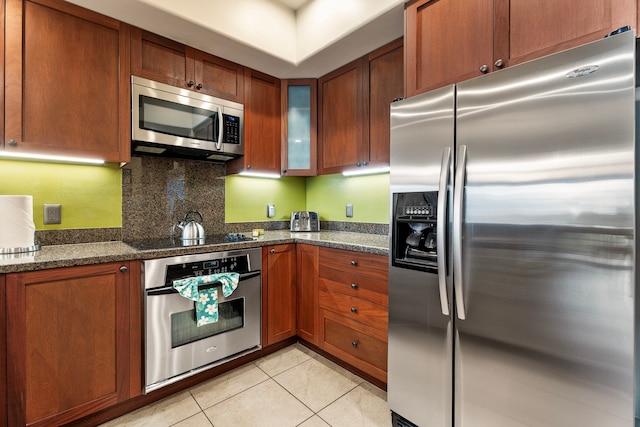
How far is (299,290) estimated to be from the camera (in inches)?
93.8

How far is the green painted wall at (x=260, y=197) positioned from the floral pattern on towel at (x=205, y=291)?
914mm

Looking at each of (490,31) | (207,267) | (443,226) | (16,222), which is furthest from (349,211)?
(16,222)

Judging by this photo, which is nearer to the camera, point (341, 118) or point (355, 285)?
point (355, 285)

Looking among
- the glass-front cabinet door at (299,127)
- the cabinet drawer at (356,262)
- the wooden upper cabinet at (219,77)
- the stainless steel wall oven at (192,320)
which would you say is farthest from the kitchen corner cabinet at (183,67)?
the cabinet drawer at (356,262)

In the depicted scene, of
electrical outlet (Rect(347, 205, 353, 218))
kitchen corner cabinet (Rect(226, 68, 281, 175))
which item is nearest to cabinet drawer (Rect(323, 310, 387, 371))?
electrical outlet (Rect(347, 205, 353, 218))

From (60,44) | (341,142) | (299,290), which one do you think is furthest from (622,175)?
(60,44)

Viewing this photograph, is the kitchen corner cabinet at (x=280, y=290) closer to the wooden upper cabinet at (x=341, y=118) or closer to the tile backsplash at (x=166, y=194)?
the tile backsplash at (x=166, y=194)

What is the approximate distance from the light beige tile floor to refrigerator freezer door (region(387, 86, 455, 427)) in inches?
12.3

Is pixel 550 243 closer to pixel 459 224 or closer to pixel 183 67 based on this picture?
pixel 459 224

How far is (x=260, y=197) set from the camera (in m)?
2.96

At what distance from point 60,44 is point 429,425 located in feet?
9.27

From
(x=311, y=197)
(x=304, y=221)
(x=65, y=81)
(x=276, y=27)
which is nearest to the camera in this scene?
(x=65, y=81)

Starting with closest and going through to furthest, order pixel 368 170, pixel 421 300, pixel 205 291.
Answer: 1. pixel 421 300
2. pixel 205 291
3. pixel 368 170

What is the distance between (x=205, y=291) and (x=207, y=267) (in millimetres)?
155
